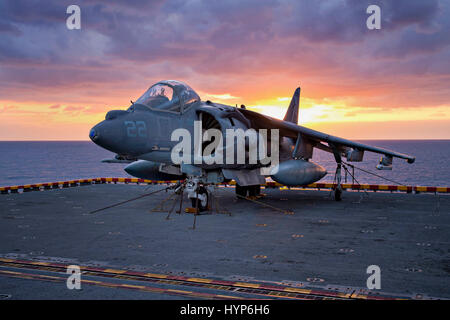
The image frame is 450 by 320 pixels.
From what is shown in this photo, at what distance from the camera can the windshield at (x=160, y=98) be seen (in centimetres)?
1684

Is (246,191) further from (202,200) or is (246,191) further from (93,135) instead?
(93,135)

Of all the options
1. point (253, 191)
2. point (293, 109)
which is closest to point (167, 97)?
point (253, 191)

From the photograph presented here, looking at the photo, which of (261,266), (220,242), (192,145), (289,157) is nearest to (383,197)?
(289,157)

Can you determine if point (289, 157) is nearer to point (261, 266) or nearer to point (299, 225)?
point (299, 225)

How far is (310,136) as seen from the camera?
2141 centimetres

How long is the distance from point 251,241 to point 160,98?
7.22m

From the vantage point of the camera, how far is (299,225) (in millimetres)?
15906

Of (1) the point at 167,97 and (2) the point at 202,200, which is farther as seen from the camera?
(2) the point at 202,200

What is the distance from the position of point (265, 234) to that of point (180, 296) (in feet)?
21.1

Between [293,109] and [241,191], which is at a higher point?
[293,109]

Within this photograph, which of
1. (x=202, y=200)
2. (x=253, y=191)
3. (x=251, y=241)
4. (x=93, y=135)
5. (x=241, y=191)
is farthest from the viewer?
(x=253, y=191)

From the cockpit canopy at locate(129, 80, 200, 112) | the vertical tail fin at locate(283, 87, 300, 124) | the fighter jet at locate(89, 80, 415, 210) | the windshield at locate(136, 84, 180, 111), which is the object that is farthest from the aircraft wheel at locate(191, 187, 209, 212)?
the vertical tail fin at locate(283, 87, 300, 124)

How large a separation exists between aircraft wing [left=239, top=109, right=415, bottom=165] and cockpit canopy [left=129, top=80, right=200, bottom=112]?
390 centimetres

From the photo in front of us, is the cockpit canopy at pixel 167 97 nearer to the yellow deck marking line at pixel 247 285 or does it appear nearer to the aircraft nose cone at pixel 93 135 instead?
the aircraft nose cone at pixel 93 135
